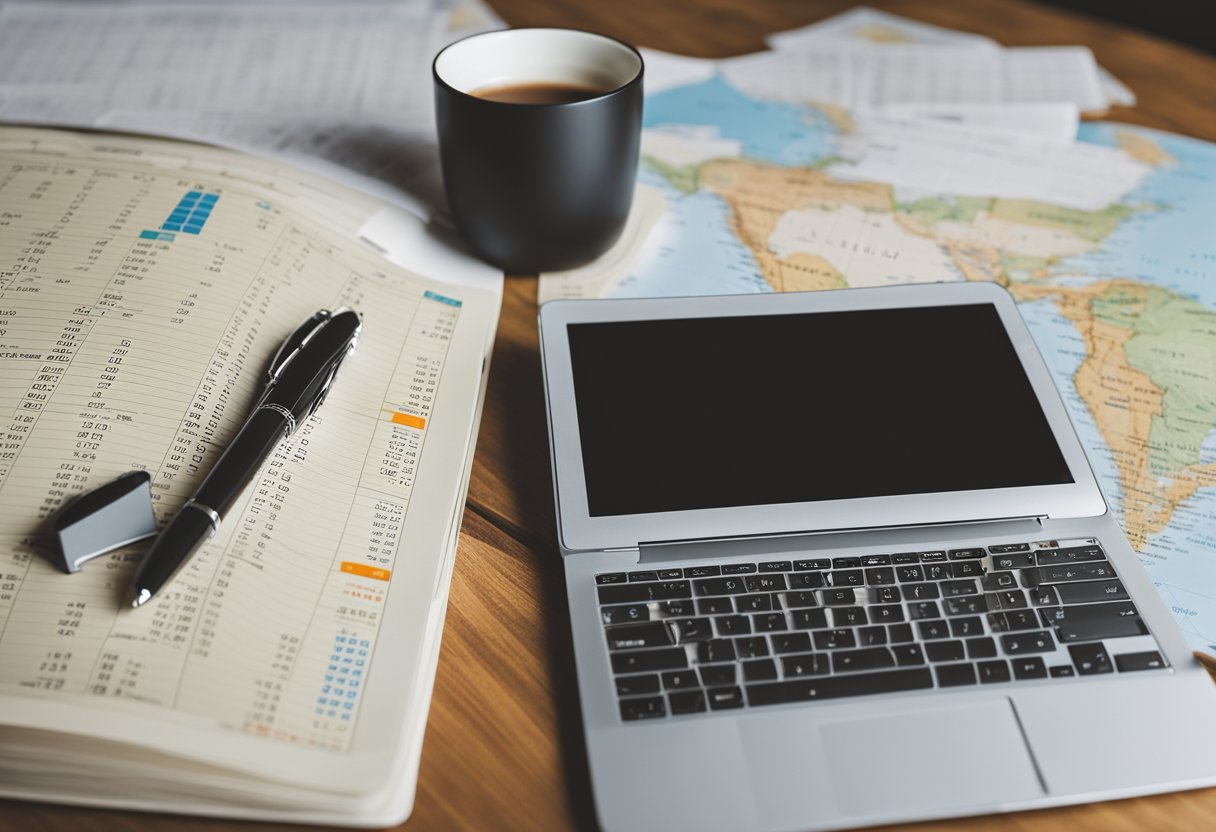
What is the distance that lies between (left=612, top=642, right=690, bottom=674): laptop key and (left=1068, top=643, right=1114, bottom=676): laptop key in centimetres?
21

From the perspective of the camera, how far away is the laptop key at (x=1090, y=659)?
0.51 metres

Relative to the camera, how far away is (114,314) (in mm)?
611

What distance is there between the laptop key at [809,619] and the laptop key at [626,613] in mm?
78

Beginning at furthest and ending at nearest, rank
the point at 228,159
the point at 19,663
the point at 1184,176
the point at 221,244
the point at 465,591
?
the point at 1184,176, the point at 228,159, the point at 221,244, the point at 465,591, the point at 19,663

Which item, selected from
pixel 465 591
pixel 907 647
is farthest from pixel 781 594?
pixel 465 591

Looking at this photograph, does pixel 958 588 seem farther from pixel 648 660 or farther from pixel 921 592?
pixel 648 660

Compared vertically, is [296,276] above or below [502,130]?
below

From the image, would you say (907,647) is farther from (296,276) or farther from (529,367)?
(296,276)

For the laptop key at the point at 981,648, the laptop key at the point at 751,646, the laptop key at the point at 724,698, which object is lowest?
the laptop key at the point at 724,698

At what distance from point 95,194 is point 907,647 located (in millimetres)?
627

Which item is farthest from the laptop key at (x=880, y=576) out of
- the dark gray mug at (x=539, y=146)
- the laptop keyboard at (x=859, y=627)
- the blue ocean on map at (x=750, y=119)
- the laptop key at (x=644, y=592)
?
the blue ocean on map at (x=750, y=119)

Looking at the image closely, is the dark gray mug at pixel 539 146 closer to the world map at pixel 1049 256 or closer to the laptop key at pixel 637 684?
the world map at pixel 1049 256

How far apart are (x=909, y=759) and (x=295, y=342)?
441 mm

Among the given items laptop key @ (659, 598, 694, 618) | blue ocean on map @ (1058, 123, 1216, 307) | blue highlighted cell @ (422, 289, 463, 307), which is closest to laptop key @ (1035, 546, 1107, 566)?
laptop key @ (659, 598, 694, 618)
